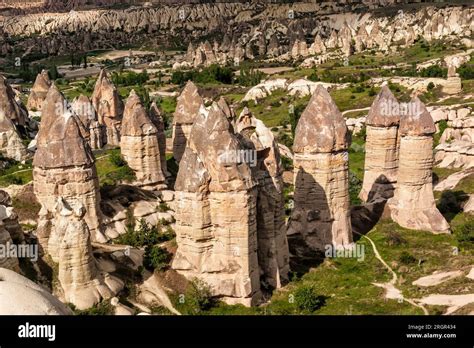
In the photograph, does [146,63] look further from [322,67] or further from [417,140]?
[417,140]

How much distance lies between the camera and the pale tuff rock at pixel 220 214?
23.8 metres

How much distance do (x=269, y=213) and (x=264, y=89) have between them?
5554 cm

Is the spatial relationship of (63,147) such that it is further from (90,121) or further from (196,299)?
(90,121)

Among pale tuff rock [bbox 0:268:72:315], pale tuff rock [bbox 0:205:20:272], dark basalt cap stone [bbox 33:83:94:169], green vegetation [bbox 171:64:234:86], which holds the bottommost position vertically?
pale tuff rock [bbox 0:205:20:272]

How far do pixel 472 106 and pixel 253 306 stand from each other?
4063 cm

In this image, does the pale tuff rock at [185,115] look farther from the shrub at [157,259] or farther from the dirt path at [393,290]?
the dirt path at [393,290]

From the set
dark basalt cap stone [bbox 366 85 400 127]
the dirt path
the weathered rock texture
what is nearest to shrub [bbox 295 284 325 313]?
the dirt path

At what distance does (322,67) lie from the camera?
9288cm

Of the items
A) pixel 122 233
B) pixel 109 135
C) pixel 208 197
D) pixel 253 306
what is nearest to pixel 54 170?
pixel 122 233

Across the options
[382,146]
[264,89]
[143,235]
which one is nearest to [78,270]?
[143,235]

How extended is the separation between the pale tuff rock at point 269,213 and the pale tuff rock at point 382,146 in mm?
11151

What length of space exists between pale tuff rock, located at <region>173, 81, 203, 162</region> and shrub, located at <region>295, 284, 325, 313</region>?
19.8 meters

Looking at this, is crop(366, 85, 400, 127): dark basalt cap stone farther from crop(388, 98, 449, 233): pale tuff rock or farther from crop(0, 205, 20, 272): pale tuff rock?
crop(0, 205, 20, 272): pale tuff rock

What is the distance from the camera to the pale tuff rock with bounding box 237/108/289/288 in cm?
2525
